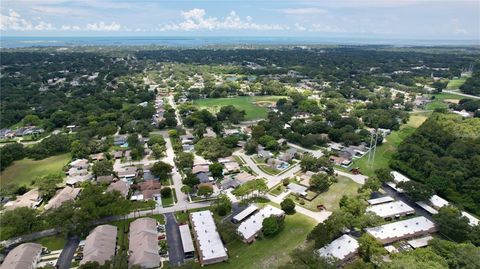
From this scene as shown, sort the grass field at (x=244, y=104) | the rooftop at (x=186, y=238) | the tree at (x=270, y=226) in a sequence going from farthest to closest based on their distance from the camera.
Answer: the grass field at (x=244, y=104) → the tree at (x=270, y=226) → the rooftop at (x=186, y=238)

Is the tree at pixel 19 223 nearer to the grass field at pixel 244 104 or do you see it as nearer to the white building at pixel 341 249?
the white building at pixel 341 249

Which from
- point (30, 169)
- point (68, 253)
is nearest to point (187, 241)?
point (68, 253)

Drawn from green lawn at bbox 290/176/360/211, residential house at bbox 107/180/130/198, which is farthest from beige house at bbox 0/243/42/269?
green lawn at bbox 290/176/360/211

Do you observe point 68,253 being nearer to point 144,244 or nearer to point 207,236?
point 144,244

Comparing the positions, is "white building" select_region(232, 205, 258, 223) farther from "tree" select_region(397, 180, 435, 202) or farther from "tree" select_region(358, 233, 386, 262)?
"tree" select_region(397, 180, 435, 202)

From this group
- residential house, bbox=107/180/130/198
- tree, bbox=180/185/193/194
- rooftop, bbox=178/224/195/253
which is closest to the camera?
rooftop, bbox=178/224/195/253

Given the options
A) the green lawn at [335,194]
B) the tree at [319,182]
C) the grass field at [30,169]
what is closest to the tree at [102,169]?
the grass field at [30,169]

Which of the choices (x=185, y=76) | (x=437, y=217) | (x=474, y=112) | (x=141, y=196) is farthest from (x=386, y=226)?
(x=185, y=76)
